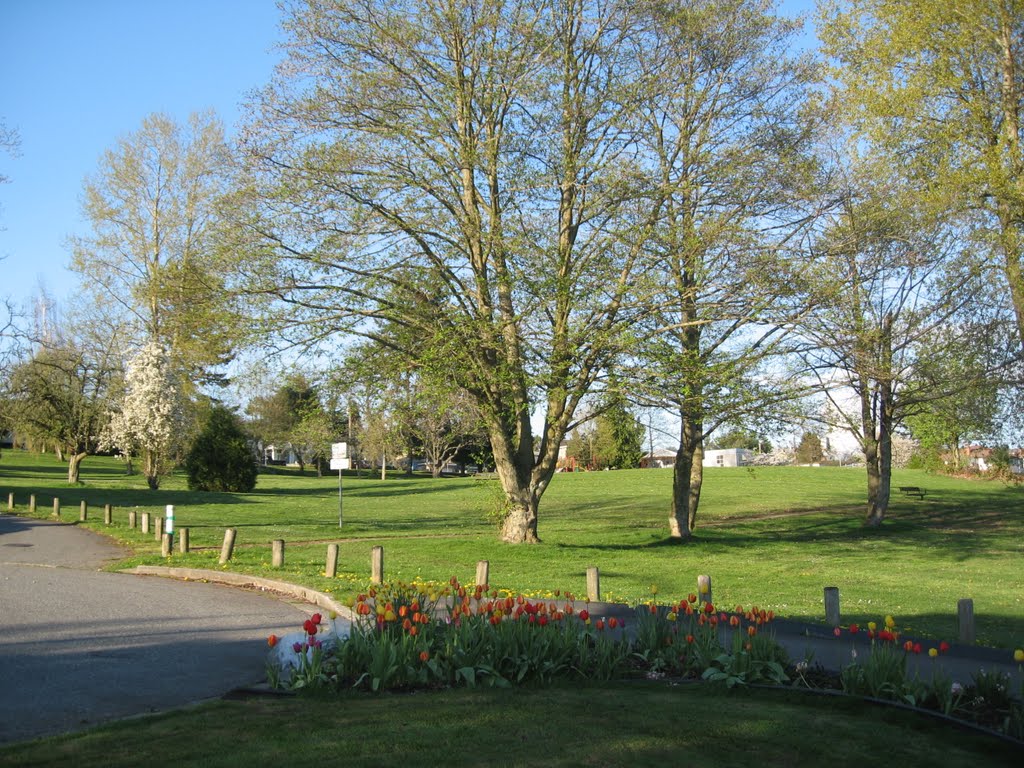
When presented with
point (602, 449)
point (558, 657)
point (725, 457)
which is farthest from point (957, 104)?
point (725, 457)

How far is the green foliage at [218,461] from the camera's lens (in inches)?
1863

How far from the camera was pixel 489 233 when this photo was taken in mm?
19484

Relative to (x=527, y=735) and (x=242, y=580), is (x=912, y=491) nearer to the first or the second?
(x=242, y=580)

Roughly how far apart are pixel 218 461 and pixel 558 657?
42.7m

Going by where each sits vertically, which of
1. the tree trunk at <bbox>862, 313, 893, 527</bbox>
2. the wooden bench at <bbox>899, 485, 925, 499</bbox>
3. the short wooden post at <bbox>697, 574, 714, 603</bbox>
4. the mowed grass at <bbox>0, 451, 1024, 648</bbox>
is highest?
the tree trunk at <bbox>862, 313, 893, 527</bbox>

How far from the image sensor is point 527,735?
5.96 metres

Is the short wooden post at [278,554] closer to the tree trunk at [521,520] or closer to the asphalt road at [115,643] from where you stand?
the asphalt road at [115,643]

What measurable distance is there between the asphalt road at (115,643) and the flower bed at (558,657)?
3.67 feet

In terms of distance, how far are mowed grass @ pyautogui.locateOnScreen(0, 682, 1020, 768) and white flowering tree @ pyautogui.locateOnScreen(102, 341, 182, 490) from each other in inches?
1658

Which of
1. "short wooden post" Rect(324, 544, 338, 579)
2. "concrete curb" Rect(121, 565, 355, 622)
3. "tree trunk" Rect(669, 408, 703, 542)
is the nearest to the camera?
"concrete curb" Rect(121, 565, 355, 622)

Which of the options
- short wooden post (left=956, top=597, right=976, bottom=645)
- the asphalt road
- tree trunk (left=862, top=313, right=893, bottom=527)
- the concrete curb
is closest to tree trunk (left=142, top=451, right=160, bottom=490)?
the asphalt road

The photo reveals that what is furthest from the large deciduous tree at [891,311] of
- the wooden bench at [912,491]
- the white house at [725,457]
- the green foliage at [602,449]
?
the white house at [725,457]

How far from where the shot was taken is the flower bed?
7090 mm

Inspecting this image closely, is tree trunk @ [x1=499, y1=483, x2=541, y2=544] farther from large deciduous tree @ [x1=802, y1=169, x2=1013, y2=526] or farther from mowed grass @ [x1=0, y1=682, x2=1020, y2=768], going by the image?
mowed grass @ [x1=0, y1=682, x2=1020, y2=768]
